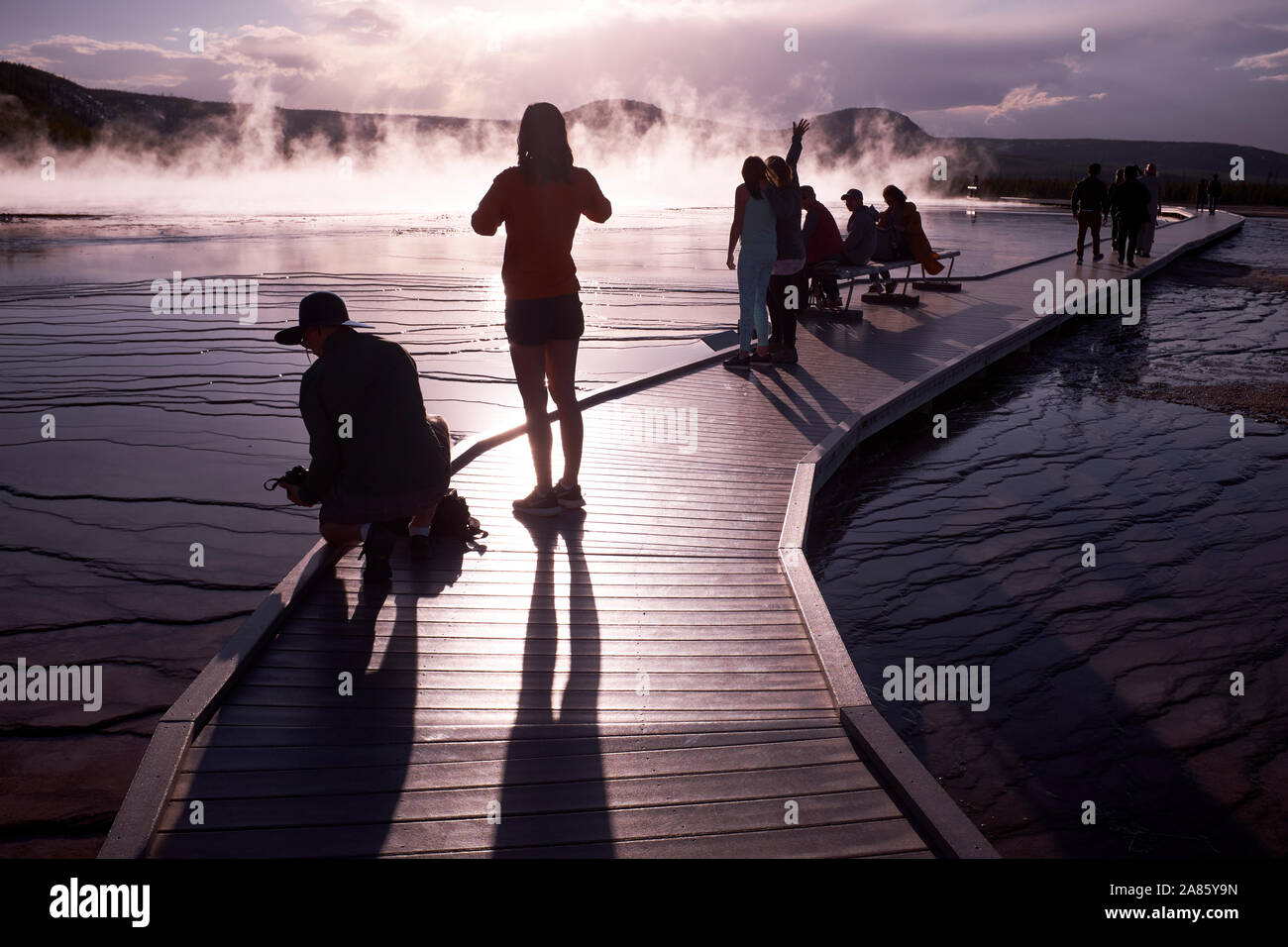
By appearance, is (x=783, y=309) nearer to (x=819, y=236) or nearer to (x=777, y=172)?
(x=777, y=172)

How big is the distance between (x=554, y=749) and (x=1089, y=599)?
443cm

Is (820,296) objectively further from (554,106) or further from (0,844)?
(0,844)

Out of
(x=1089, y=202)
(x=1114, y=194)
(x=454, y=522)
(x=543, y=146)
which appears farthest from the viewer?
(x=1114, y=194)

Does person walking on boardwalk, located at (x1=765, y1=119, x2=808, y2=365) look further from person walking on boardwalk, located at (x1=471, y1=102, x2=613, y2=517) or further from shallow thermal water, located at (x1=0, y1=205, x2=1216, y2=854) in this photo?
person walking on boardwalk, located at (x1=471, y1=102, x2=613, y2=517)

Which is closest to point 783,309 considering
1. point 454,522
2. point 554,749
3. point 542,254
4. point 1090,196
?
point 542,254

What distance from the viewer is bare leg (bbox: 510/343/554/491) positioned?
5.41 meters

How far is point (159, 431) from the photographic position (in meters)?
9.42

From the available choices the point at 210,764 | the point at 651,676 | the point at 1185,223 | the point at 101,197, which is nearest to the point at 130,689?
the point at 210,764

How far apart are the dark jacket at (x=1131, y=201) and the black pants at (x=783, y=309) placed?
514 inches

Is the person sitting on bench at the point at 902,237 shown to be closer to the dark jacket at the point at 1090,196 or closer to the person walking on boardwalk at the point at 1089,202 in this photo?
the person walking on boardwalk at the point at 1089,202

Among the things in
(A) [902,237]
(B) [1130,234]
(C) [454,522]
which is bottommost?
(C) [454,522]

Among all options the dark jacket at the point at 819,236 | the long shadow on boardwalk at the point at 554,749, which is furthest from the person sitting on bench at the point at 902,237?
the long shadow on boardwalk at the point at 554,749

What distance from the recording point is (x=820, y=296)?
14641mm

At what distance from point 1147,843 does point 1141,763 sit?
71 centimetres
